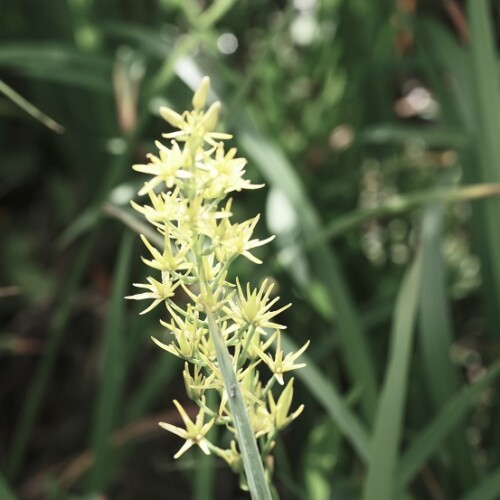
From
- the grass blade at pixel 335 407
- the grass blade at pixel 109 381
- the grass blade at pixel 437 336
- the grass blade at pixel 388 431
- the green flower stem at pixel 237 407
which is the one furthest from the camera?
the grass blade at pixel 437 336

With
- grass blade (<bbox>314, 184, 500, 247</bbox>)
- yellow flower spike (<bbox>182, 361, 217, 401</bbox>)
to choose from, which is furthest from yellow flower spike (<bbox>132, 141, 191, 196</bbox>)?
grass blade (<bbox>314, 184, 500, 247</bbox>)

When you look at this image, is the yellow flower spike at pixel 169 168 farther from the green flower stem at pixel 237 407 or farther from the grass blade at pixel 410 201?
the grass blade at pixel 410 201

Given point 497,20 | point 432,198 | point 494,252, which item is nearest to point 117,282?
point 432,198

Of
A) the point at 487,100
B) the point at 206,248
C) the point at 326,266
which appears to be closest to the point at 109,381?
the point at 326,266

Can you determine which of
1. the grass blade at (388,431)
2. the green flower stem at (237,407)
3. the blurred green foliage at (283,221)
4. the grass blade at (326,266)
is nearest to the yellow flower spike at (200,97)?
the green flower stem at (237,407)

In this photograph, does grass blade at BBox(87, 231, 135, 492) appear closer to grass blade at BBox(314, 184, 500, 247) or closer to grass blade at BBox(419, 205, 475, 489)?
grass blade at BBox(314, 184, 500, 247)

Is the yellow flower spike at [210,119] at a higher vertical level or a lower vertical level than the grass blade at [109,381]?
higher

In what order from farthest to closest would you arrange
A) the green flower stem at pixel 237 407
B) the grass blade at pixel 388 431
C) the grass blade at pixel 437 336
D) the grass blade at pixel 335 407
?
the grass blade at pixel 437 336 < the grass blade at pixel 335 407 < the grass blade at pixel 388 431 < the green flower stem at pixel 237 407

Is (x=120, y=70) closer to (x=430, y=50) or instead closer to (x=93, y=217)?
(x=93, y=217)

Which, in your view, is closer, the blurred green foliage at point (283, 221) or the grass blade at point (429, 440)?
the grass blade at point (429, 440)
